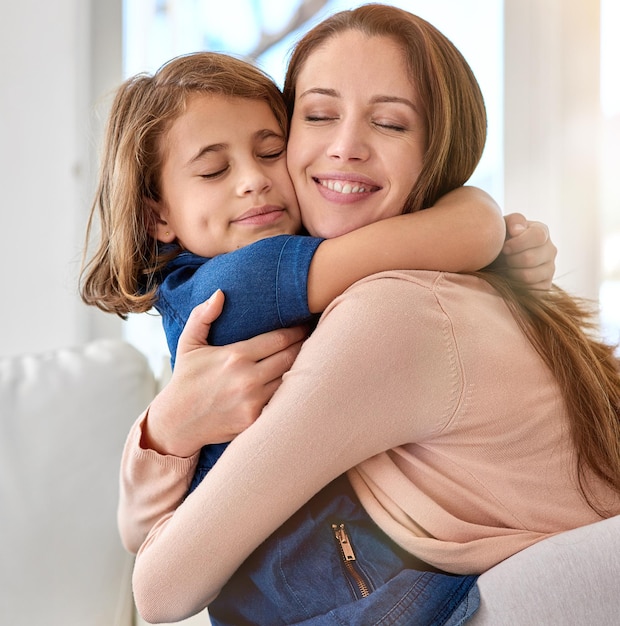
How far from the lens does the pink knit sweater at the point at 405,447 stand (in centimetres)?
92

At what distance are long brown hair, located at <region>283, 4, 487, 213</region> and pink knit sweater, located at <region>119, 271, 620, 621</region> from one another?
0.23 m

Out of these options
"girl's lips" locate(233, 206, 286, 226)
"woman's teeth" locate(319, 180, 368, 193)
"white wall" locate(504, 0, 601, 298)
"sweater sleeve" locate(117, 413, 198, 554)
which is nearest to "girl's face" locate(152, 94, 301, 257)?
"girl's lips" locate(233, 206, 286, 226)

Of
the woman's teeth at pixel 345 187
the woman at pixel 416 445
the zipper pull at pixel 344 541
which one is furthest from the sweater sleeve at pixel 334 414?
the woman's teeth at pixel 345 187

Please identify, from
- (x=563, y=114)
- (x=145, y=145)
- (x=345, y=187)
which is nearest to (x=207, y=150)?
(x=145, y=145)

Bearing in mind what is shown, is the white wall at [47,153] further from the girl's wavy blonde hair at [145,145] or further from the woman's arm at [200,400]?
the woman's arm at [200,400]

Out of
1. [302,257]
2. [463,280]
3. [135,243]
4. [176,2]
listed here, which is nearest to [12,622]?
[135,243]

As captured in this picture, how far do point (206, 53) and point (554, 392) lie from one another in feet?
2.53

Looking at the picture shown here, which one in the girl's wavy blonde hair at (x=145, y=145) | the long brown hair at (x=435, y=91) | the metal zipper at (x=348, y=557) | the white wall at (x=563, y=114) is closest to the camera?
the metal zipper at (x=348, y=557)

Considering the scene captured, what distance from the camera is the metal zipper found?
3.31 feet

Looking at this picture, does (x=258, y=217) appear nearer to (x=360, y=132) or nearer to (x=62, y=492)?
(x=360, y=132)

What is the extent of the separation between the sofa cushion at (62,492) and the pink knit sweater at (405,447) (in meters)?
0.67

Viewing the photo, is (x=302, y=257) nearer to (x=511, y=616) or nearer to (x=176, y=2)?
(x=511, y=616)

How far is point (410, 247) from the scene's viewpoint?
1.05 meters

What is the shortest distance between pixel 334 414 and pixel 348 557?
221mm
